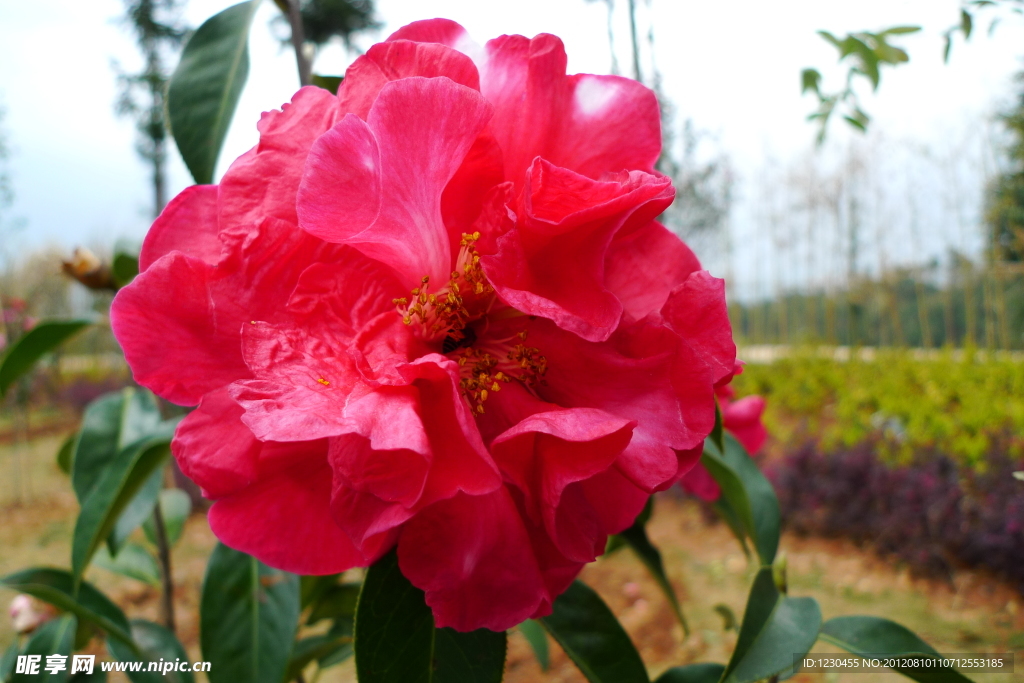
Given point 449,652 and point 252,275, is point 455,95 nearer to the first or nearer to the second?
point 252,275

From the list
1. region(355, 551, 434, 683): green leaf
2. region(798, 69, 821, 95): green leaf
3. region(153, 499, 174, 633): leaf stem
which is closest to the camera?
region(355, 551, 434, 683): green leaf

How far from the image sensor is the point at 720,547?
12.3 ft

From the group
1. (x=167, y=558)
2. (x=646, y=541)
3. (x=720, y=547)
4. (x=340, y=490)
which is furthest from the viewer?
(x=720, y=547)

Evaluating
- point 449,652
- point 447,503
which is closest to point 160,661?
point 449,652

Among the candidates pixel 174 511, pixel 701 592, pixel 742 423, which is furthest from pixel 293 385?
pixel 701 592

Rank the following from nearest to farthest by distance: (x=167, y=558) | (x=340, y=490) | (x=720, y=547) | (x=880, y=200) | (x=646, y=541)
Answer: (x=340, y=490) < (x=646, y=541) < (x=167, y=558) < (x=720, y=547) < (x=880, y=200)

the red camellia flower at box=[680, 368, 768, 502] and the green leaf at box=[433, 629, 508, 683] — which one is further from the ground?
the green leaf at box=[433, 629, 508, 683]

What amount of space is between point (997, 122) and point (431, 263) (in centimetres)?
474

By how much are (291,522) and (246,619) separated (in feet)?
1.12

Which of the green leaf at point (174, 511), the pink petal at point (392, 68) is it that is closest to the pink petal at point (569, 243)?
the pink petal at point (392, 68)

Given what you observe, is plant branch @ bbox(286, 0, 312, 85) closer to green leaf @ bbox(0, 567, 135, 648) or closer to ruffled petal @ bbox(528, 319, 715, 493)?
ruffled petal @ bbox(528, 319, 715, 493)

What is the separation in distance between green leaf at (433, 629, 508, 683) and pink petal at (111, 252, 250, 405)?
0.83 feet

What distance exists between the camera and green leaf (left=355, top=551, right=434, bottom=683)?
44cm

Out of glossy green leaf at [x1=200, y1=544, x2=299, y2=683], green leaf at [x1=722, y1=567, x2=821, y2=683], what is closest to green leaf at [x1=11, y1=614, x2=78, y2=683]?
glossy green leaf at [x1=200, y1=544, x2=299, y2=683]
